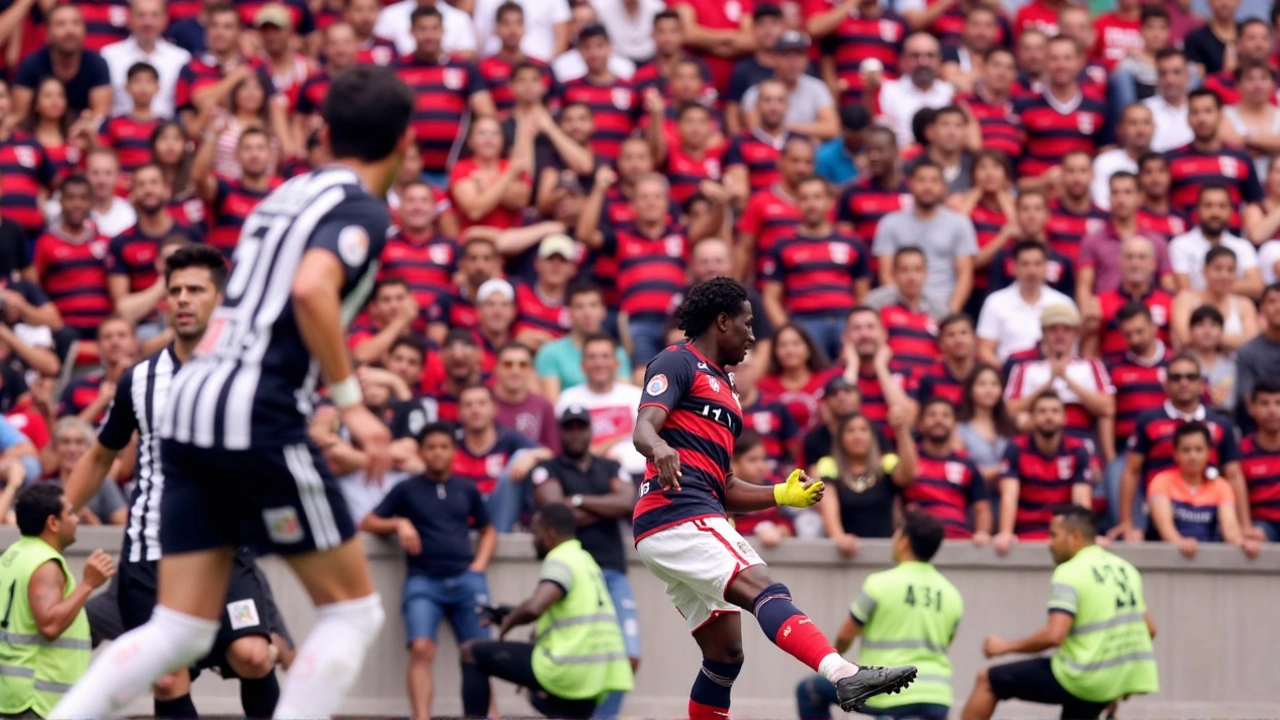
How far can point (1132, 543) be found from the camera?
38.9 ft

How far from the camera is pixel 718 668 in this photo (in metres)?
7.47

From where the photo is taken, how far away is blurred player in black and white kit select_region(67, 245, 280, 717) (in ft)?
23.2

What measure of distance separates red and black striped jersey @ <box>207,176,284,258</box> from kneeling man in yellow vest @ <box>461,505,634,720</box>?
15.8 feet

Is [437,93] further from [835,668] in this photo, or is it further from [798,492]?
[835,668]

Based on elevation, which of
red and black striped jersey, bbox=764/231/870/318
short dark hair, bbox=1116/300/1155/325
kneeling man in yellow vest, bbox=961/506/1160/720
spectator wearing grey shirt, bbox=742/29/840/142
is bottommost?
kneeling man in yellow vest, bbox=961/506/1160/720

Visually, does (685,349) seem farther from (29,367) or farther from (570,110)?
(570,110)

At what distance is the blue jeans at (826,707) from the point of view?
987 centimetres

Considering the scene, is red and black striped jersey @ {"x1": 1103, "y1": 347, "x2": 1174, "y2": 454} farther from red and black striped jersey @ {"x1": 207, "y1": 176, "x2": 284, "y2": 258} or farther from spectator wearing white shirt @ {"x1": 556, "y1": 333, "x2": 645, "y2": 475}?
red and black striped jersey @ {"x1": 207, "y1": 176, "x2": 284, "y2": 258}

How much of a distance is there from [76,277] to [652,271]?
437cm

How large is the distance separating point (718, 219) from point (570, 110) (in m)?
1.76

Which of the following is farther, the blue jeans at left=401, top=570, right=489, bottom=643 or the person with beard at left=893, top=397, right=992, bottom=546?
the person with beard at left=893, top=397, right=992, bottom=546

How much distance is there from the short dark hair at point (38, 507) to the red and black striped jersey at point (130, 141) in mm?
6580

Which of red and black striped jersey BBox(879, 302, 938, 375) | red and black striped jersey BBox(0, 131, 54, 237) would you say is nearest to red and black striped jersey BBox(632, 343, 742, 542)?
red and black striped jersey BBox(879, 302, 938, 375)

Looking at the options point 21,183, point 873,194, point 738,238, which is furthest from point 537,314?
point 21,183
